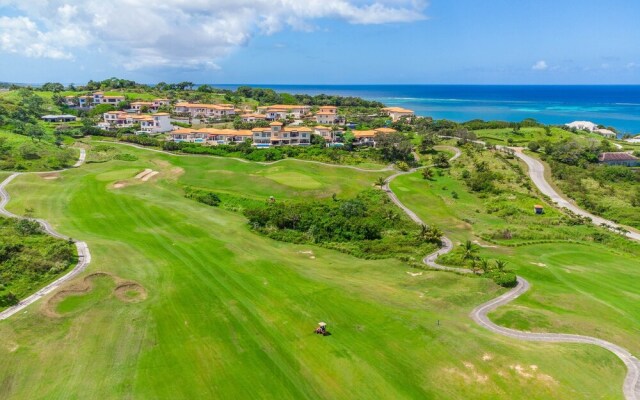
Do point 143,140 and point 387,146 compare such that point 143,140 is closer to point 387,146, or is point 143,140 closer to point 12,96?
point 387,146

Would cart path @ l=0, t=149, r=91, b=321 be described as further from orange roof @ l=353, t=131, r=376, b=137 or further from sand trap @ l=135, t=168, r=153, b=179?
orange roof @ l=353, t=131, r=376, b=137

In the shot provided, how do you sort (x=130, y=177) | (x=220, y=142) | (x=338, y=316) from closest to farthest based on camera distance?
(x=338, y=316) → (x=130, y=177) → (x=220, y=142)

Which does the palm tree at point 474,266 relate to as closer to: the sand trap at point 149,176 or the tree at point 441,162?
the tree at point 441,162

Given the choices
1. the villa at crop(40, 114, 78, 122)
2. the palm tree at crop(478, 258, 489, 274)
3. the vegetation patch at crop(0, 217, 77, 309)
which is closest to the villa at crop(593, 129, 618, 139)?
the palm tree at crop(478, 258, 489, 274)

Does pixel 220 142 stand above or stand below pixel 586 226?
above

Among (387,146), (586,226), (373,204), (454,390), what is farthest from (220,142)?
(454,390)

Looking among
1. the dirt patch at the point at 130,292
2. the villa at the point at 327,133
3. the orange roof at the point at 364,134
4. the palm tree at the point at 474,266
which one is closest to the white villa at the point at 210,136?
the villa at the point at 327,133
